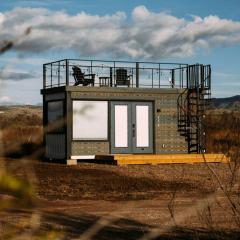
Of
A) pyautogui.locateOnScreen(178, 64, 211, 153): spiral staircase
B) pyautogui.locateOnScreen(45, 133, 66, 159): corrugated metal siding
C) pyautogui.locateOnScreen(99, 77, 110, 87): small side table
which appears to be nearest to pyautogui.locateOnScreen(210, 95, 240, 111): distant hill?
pyautogui.locateOnScreen(178, 64, 211, 153): spiral staircase

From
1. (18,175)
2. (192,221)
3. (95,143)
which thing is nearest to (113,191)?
(192,221)

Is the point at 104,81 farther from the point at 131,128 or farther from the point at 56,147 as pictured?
the point at 56,147

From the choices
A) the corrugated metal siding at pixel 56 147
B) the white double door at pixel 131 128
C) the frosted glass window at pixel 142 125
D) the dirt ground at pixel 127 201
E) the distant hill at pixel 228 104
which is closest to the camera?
the dirt ground at pixel 127 201

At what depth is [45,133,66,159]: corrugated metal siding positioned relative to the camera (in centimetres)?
2717

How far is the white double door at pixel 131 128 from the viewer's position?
90.8ft

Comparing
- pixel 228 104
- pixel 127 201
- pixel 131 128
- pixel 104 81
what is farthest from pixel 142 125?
A: pixel 228 104

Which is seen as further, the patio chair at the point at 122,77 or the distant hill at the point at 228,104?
the patio chair at the point at 122,77

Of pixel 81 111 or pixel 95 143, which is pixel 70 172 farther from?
pixel 81 111

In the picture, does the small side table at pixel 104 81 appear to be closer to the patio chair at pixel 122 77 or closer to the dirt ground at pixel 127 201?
the patio chair at pixel 122 77

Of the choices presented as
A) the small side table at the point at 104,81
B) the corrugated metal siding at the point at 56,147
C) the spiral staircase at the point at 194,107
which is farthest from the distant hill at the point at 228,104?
the corrugated metal siding at the point at 56,147

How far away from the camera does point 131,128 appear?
27.8 metres

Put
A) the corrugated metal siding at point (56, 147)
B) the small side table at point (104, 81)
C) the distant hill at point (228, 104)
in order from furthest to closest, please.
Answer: the small side table at point (104, 81)
the corrugated metal siding at point (56, 147)
the distant hill at point (228, 104)

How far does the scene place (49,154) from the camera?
93.4 feet

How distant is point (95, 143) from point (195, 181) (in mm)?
7700
